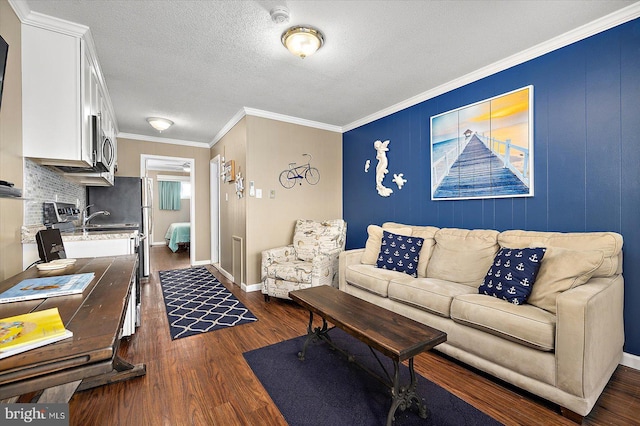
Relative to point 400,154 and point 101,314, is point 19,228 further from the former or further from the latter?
point 400,154

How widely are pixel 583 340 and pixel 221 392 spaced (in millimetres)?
2095

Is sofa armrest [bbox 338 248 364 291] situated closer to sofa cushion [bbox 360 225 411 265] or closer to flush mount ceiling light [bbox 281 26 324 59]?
sofa cushion [bbox 360 225 411 265]

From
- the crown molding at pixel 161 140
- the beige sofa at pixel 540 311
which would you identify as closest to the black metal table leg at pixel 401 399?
the beige sofa at pixel 540 311

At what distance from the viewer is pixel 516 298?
1905 millimetres

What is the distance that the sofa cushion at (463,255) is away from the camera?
244cm

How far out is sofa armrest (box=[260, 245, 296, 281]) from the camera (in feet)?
11.6

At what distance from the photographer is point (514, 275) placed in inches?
78.0

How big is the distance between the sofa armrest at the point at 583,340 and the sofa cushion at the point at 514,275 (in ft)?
0.86

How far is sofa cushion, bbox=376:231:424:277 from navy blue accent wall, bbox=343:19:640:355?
570 millimetres

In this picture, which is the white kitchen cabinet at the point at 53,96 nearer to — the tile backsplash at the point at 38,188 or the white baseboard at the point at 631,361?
the tile backsplash at the point at 38,188

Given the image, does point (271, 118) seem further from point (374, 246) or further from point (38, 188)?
point (38, 188)

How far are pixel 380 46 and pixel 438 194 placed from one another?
5.46 feet

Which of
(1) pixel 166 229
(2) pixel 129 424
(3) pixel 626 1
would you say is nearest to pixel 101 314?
(2) pixel 129 424

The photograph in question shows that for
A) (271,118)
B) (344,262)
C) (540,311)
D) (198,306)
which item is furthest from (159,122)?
(540,311)
